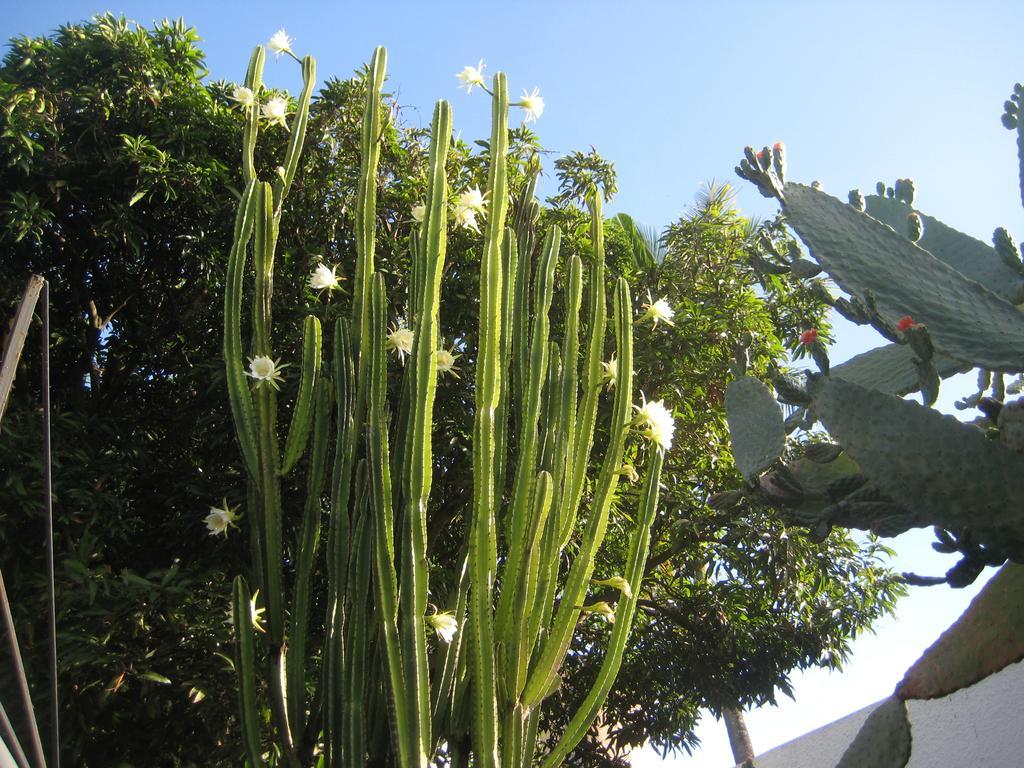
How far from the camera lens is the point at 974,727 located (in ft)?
10.1

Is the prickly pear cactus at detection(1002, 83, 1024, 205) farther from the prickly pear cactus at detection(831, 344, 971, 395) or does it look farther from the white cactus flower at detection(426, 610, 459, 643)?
the white cactus flower at detection(426, 610, 459, 643)

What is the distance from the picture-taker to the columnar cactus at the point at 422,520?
2.13m

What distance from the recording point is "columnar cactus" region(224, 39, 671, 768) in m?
2.13

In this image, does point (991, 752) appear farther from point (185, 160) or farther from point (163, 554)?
point (185, 160)

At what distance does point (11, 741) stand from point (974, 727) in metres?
2.87

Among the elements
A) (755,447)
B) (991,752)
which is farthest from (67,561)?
(991,752)

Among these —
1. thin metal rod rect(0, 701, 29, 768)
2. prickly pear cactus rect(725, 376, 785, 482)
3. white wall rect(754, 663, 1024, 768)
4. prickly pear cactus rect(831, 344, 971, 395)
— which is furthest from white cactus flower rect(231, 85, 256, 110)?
white wall rect(754, 663, 1024, 768)

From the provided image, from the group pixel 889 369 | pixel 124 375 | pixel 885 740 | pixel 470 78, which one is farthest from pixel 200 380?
pixel 885 740

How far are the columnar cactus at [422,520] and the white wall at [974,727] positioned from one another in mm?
1315

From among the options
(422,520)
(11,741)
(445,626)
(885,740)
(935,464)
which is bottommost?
(885,740)

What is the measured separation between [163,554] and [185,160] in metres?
1.59

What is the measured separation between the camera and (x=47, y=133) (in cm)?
385

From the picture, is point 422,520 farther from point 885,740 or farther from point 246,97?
point 246,97

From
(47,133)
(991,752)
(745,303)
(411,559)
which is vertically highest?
(47,133)
